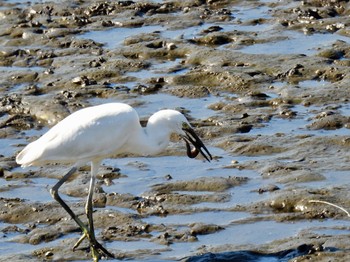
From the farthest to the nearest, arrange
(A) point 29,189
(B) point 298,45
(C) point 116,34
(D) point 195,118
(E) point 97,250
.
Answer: (C) point 116,34 < (B) point 298,45 < (D) point 195,118 < (A) point 29,189 < (E) point 97,250

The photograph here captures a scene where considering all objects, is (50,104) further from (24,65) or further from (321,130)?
(321,130)

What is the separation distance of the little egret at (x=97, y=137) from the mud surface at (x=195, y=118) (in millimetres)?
564

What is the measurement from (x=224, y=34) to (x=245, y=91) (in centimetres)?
175

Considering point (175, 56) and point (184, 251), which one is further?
point (175, 56)

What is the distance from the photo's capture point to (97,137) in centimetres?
789

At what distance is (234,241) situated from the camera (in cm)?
784

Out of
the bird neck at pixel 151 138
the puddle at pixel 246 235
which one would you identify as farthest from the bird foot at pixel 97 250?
the bird neck at pixel 151 138

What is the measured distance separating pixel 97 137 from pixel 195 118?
262 centimetres

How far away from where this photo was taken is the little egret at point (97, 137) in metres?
7.89

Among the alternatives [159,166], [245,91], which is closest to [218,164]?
[159,166]

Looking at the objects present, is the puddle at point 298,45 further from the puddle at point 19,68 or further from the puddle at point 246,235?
the puddle at point 246,235

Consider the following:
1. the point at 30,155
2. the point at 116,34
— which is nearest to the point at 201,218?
the point at 30,155

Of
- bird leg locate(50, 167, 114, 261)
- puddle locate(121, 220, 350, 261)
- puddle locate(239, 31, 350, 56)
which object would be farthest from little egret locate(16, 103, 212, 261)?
puddle locate(239, 31, 350, 56)

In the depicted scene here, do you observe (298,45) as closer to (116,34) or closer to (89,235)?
(116,34)
